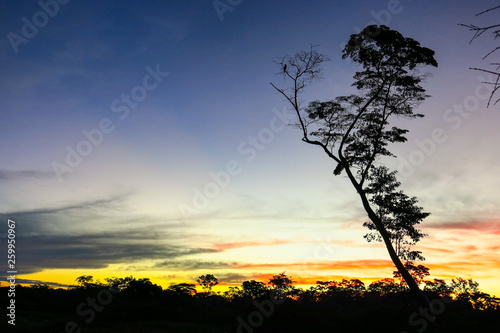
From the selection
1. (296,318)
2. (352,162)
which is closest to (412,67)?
(352,162)

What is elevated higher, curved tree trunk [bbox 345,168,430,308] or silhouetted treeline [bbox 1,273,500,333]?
curved tree trunk [bbox 345,168,430,308]

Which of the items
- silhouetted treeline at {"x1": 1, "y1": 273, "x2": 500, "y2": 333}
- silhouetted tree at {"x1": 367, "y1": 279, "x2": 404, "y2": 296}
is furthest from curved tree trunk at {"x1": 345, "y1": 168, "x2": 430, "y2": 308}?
silhouetted tree at {"x1": 367, "y1": 279, "x2": 404, "y2": 296}

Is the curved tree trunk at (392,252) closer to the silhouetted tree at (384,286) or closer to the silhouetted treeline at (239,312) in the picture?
the silhouetted treeline at (239,312)

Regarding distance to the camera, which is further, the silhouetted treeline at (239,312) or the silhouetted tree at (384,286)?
the silhouetted tree at (384,286)

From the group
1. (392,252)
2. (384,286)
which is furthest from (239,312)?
(384,286)

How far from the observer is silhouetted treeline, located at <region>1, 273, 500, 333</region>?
54.1ft

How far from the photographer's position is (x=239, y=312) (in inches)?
794

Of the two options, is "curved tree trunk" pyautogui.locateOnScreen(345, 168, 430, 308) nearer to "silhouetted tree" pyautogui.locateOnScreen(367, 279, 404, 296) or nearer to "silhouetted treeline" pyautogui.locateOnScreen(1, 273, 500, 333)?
"silhouetted treeline" pyautogui.locateOnScreen(1, 273, 500, 333)

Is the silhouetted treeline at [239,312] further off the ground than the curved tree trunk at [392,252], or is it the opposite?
the curved tree trunk at [392,252]

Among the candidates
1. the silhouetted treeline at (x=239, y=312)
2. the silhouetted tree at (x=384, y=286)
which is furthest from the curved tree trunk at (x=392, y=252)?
the silhouetted tree at (x=384, y=286)

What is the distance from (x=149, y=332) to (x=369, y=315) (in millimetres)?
10775

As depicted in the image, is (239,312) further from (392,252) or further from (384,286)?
(384,286)

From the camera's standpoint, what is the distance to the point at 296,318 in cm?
1775

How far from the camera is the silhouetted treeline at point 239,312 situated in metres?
16.5
